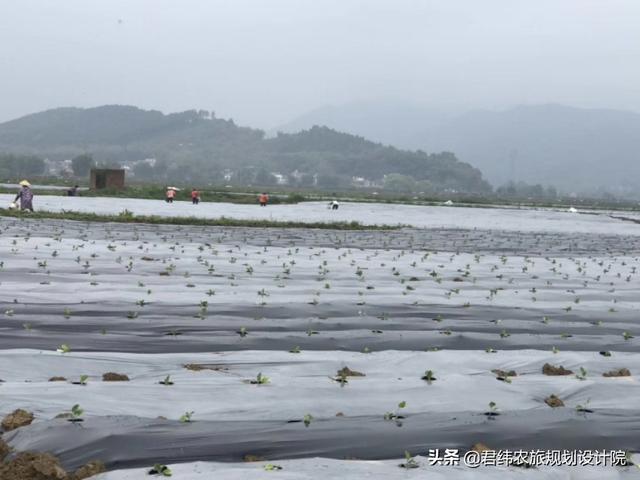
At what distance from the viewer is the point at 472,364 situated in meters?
7.23

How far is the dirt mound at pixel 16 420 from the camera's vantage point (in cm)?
492

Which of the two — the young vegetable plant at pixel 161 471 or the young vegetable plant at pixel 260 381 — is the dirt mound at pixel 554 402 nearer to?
the young vegetable plant at pixel 260 381

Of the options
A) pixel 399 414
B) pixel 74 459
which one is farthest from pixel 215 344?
pixel 74 459

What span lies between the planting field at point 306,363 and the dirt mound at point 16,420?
0.31 feet

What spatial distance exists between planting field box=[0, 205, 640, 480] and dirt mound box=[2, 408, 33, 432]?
95 millimetres

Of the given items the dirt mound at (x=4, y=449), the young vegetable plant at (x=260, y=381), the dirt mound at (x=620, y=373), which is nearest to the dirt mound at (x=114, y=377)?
the young vegetable plant at (x=260, y=381)

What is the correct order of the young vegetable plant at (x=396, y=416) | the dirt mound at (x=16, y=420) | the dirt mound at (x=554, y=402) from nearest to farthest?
1. the dirt mound at (x=16, y=420)
2. the young vegetable plant at (x=396, y=416)
3. the dirt mound at (x=554, y=402)

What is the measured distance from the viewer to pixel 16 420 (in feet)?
16.3

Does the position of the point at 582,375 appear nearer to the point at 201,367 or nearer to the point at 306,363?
the point at 306,363

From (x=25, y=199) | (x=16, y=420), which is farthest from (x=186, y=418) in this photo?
(x=25, y=199)

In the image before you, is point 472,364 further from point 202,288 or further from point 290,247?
point 290,247

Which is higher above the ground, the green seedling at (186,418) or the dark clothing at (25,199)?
the dark clothing at (25,199)

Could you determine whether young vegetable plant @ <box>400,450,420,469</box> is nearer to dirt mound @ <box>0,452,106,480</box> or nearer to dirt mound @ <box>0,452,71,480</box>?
dirt mound @ <box>0,452,106,480</box>

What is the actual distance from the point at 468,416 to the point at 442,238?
19.5m
